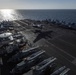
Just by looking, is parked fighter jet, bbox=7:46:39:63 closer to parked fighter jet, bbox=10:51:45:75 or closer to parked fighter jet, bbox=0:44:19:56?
parked fighter jet, bbox=10:51:45:75

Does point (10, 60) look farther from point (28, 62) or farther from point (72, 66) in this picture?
point (72, 66)

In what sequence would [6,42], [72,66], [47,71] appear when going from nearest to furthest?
[47,71] → [72,66] → [6,42]

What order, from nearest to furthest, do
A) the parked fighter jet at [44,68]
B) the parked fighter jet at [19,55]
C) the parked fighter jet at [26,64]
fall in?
the parked fighter jet at [44,68] < the parked fighter jet at [26,64] < the parked fighter jet at [19,55]

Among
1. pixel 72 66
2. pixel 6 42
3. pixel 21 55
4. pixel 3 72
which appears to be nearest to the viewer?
pixel 3 72

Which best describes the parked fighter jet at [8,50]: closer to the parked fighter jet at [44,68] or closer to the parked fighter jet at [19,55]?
the parked fighter jet at [19,55]

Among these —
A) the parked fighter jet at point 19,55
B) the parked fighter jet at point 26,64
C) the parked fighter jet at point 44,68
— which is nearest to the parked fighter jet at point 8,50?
the parked fighter jet at point 19,55

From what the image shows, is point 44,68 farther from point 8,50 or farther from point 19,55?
point 8,50

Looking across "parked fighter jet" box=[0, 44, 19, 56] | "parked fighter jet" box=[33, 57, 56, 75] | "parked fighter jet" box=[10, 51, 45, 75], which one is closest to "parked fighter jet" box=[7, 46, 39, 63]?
"parked fighter jet" box=[10, 51, 45, 75]

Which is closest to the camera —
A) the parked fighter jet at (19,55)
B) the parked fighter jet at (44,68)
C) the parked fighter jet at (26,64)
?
the parked fighter jet at (44,68)

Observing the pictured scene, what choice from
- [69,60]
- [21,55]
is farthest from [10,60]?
[69,60]

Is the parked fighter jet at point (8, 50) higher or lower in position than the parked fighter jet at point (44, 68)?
lower

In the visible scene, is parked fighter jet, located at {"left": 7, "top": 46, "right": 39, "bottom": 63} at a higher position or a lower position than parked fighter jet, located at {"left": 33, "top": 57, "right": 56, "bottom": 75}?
lower
